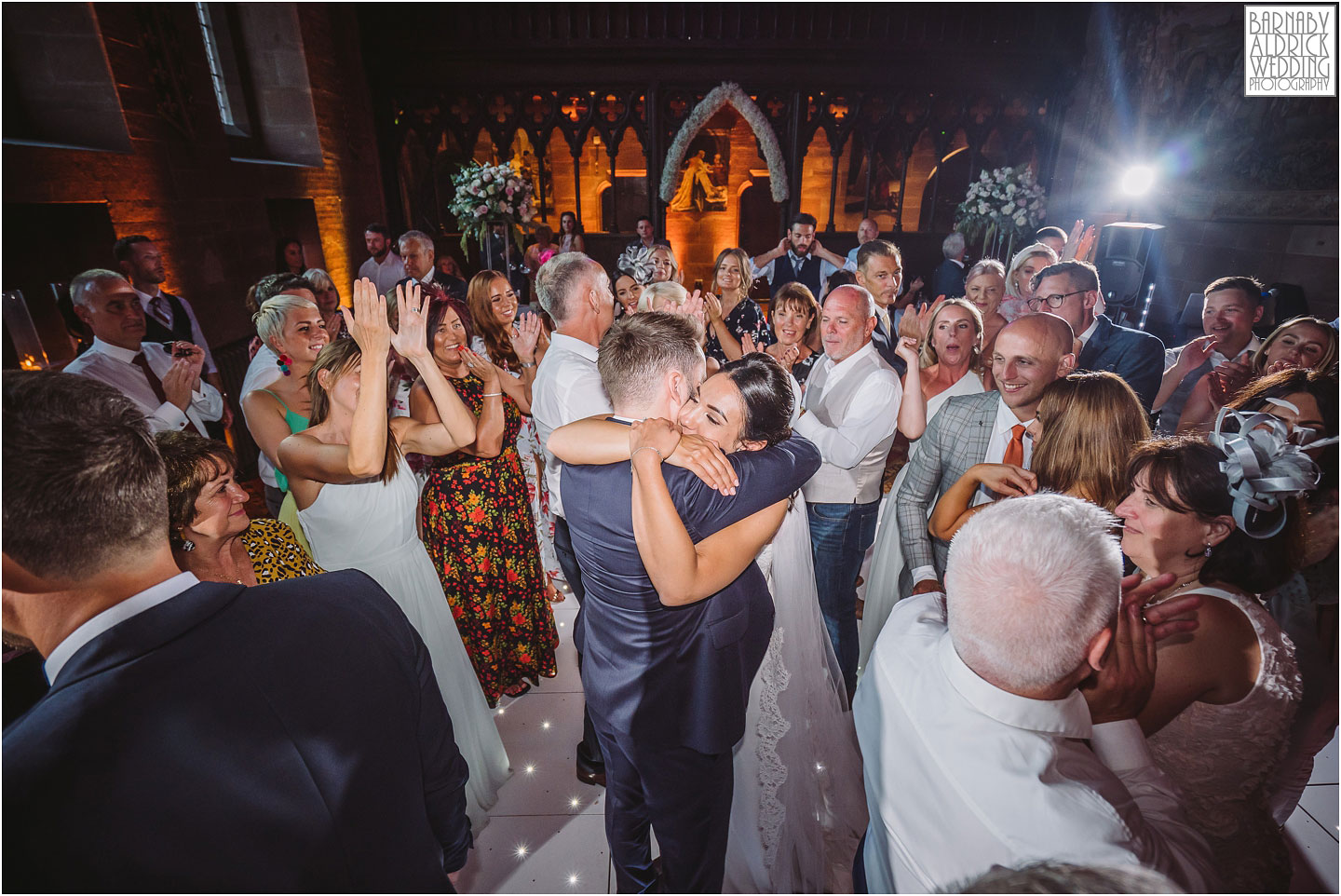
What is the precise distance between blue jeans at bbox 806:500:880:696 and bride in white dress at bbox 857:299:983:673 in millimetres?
129

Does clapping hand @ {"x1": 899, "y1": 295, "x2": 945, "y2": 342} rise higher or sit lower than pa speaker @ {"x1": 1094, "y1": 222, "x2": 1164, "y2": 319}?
lower

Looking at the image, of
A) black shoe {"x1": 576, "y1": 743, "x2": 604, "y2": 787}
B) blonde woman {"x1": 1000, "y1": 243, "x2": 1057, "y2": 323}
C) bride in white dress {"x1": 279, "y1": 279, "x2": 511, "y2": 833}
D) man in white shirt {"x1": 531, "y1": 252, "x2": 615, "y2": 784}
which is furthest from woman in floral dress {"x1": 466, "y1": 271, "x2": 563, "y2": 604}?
blonde woman {"x1": 1000, "y1": 243, "x2": 1057, "y2": 323}

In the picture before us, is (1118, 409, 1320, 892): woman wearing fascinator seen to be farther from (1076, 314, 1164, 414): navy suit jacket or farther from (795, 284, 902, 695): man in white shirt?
(1076, 314, 1164, 414): navy suit jacket

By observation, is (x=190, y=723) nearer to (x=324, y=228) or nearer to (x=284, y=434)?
(x=284, y=434)

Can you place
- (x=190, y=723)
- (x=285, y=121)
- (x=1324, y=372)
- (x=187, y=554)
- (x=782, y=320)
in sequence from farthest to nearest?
1. (x=285, y=121)
2. (x=782, y=320)
3. (x=1324, y=372)
4. (x=187, y=554)
5. (x=190, y=723)

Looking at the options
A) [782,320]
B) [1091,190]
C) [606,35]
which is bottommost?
[782,320]

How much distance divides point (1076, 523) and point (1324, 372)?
2.13 m

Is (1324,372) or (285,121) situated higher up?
(285,121)

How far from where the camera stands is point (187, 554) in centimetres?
129

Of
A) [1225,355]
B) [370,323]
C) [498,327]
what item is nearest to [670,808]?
[370,323]

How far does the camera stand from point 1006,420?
201cm

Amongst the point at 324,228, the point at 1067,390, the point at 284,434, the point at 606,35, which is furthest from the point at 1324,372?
the point at 324,228

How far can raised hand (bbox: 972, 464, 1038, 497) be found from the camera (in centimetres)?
165

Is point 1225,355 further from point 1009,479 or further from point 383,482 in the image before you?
point 383,482
